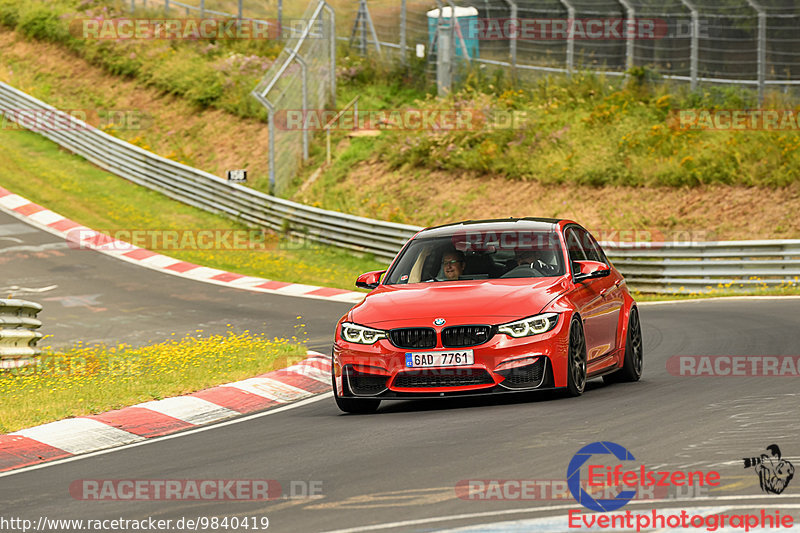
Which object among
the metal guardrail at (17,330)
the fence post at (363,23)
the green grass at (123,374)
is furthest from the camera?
the fence post at (363,23)

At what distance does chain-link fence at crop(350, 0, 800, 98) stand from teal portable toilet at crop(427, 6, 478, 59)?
28 millimetres

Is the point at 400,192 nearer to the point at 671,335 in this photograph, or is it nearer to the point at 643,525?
the point at 671,335

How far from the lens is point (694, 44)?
2920cm

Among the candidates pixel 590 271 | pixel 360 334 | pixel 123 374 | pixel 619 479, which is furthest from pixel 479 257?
pixel 123 374

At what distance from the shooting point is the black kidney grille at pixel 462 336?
9195 mm

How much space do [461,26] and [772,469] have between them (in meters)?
29.4

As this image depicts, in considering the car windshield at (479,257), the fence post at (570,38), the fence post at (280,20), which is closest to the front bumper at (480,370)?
the car windshield at (479,257)

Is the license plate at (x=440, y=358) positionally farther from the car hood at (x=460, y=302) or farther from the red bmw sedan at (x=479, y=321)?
the car hood at (x=460, y=302)

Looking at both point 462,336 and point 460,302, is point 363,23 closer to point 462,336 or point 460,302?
point 460,302

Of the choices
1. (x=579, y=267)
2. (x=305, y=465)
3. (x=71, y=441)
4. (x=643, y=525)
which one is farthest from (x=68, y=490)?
(x=579, y=267)

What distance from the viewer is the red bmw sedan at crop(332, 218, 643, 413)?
9.18 metres

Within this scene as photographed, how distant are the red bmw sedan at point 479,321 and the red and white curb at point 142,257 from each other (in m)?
11.9

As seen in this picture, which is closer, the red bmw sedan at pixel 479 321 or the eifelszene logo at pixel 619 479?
the eifelszene logo at pixel 619 479

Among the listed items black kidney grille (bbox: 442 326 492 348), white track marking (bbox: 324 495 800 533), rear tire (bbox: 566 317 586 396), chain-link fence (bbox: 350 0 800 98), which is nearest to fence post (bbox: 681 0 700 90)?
chain-link fence (bbox: 350 0 800 98)
